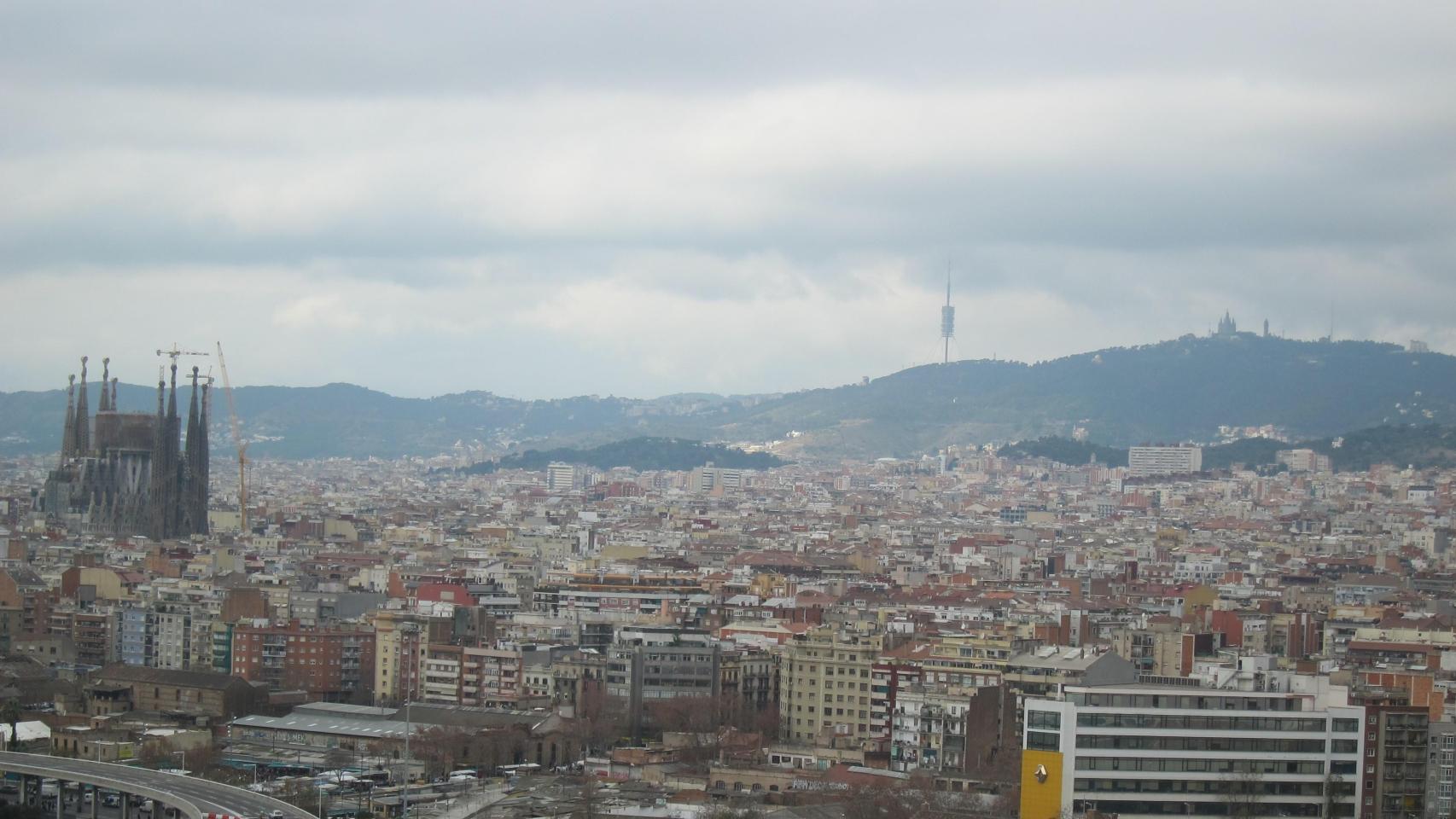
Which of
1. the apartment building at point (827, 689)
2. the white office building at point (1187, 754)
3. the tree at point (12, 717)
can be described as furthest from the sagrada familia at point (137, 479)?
the white office building at point (1187, 754)

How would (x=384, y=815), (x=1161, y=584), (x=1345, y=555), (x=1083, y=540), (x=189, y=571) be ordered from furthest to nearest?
(x=1083, y=540)
(x=1345, y=555)
(x=1161, y=584)
(x=189, y=571)
(x=384, y=815)

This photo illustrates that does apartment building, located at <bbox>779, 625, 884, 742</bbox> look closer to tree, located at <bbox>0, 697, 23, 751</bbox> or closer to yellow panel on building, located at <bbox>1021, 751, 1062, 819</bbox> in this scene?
tree, located at <bbox>0, 697, 23, 751</bbox>

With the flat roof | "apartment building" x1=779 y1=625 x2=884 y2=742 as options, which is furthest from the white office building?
the flat roof

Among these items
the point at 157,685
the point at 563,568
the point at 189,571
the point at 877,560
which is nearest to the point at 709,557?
the point at 877,560

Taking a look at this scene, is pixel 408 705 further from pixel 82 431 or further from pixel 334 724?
pixel 82 431

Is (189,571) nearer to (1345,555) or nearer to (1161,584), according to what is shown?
(1161,584)

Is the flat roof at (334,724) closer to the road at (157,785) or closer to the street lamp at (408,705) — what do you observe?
the street lamp at (408,705)
